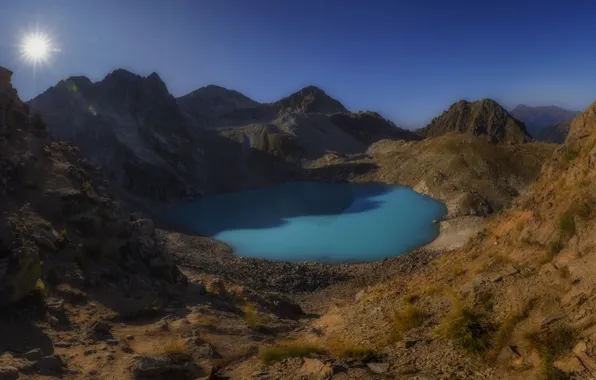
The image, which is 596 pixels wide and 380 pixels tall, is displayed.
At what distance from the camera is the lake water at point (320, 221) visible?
132 feet

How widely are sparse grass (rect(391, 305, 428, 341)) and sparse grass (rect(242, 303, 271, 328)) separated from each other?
232 inches

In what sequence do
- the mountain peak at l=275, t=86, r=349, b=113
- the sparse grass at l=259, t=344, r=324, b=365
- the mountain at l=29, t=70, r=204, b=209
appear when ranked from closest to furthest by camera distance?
the sparse grass at l=259, t=344, r=324, b=365
the mountain at l=29, t=70, r=204, b=209
the mountain peak at l=275, t=86, r=349, b=113

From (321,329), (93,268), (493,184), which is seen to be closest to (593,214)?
(321,329)

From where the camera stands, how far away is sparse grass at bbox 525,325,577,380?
5.69m

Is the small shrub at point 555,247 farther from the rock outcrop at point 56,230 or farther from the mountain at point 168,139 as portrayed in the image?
the mountain at point 168,139

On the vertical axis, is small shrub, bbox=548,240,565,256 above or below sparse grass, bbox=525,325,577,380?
above

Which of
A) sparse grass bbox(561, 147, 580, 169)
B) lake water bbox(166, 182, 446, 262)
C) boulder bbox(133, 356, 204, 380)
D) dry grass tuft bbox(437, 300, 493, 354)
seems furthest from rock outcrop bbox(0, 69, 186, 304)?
lake water bbox(166, 182, 446, 262)

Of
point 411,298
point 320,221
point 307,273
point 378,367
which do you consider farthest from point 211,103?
point 378,367

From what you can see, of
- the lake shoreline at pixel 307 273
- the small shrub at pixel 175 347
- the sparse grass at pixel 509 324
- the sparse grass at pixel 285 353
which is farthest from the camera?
the lake shoreline at pixel 307 273

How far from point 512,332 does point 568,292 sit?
4.21 feet

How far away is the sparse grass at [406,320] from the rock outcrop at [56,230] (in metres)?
10.3

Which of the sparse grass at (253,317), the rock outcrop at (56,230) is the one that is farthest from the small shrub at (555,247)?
the rock outcrop at (56,230)

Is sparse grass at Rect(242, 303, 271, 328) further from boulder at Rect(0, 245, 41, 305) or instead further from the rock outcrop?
boulder at Rect(0, 245, 41, 305)

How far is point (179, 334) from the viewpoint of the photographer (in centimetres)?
1253
